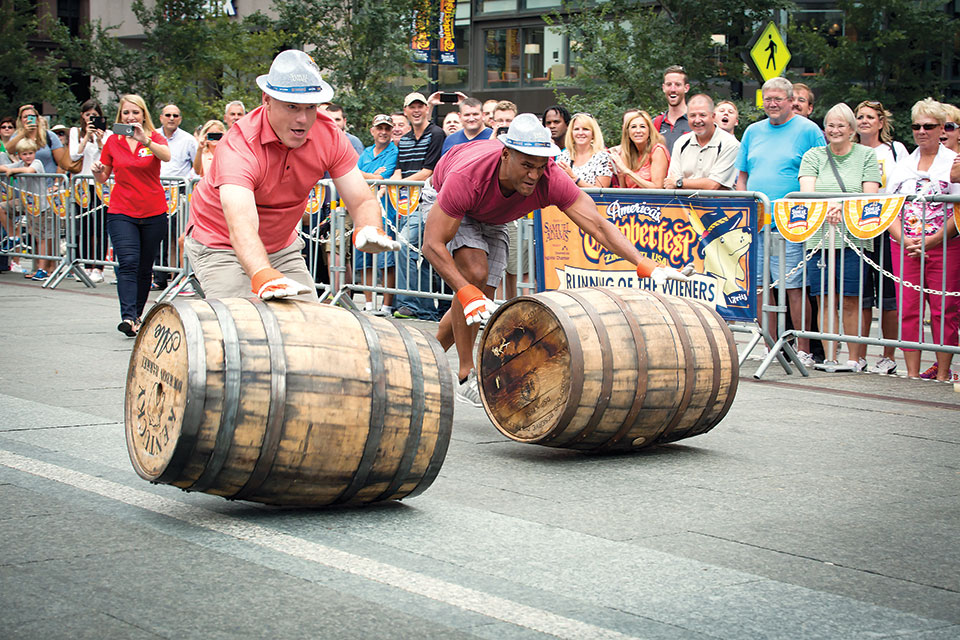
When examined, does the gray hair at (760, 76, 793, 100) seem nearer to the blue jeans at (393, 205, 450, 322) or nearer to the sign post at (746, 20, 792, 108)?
the blue jeans at (393, 205, 450, 322)

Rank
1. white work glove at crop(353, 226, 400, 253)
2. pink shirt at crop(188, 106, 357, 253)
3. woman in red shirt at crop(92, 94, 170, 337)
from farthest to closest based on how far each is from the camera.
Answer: woman in red shirt at crop(92, 94, 170, 337) < pink shirt at crop(188, 106, 357, 253) < white work glove at crop(353, 226, 400, 253)

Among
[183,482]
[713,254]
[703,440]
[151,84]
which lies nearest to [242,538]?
[183,482]

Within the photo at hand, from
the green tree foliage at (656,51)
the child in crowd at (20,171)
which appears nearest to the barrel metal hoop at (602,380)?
the green tree foliage at (656,51)

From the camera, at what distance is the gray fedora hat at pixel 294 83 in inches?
218

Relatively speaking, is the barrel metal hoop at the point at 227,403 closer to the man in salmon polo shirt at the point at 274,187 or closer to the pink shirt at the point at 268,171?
the man in salmon polo shirt at the point at 274,187

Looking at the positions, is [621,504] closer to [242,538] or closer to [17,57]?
[242,538]

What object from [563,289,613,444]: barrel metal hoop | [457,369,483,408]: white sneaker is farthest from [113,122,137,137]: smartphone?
[563,289,613,444]: barrel metal hoop

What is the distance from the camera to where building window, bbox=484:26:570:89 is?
3378cm

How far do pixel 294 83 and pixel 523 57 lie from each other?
97.9 ft

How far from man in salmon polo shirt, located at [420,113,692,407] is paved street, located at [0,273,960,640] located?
75 cm

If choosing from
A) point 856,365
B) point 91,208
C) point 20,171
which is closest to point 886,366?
point 856,365

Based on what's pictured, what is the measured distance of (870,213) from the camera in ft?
29.5

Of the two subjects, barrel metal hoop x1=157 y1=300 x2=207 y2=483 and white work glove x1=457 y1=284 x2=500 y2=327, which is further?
white work glove x1=457 y1=284 x2=500 y2=327

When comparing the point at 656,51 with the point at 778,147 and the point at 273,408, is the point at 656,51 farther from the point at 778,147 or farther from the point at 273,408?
the point at 273,408
